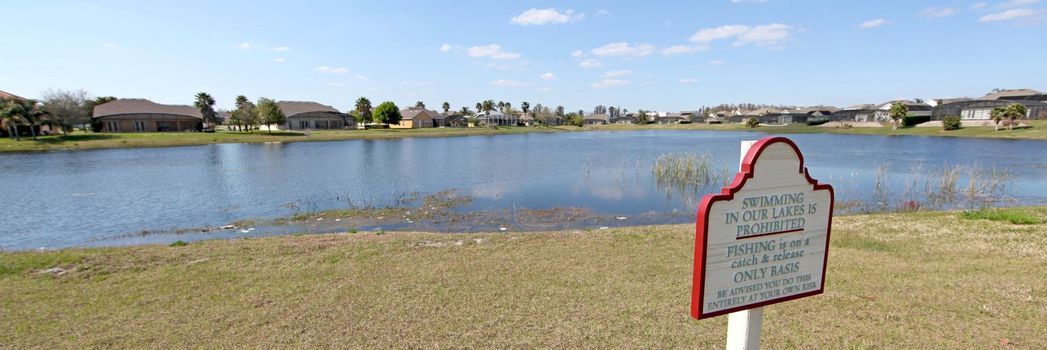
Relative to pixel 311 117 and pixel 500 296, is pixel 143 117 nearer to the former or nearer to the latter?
pixel 311 117

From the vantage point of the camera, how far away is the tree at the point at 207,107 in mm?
93844

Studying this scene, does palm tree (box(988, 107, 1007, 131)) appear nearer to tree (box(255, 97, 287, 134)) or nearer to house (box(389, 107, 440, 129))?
house (box(389, 107, 440, 129))

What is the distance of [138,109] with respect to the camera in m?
93.1

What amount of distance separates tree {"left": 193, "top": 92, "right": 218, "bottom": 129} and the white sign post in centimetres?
11258

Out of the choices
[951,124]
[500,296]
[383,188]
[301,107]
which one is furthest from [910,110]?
[301,107]

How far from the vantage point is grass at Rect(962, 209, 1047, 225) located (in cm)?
1239

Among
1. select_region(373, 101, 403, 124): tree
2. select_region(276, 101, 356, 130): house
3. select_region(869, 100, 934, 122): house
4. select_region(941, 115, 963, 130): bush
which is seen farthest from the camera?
select_region(373, 101, 403, 124): tree

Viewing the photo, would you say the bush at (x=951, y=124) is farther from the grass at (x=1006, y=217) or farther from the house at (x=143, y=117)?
the house at (x=143, y=117)

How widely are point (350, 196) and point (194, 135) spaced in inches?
2832

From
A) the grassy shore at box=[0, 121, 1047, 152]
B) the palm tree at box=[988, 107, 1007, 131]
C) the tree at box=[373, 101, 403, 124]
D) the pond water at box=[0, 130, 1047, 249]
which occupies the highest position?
the tree at box=[373, 101, 403, 124]

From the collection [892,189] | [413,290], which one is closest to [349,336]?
[413,290]

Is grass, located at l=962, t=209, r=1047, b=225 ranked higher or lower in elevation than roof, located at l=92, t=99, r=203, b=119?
lower

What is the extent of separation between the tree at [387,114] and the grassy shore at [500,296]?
10939 cm

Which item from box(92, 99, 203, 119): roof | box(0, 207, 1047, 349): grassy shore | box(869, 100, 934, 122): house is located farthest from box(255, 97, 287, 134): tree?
box(869, 100, 934, 122): house
